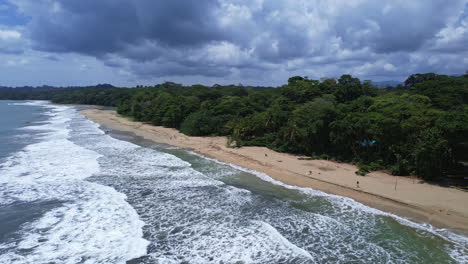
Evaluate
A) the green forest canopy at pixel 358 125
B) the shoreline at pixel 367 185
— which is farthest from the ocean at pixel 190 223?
the green forest canopy at pixel 358 125

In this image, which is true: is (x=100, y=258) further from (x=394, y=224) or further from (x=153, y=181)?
(x=394, y=224)

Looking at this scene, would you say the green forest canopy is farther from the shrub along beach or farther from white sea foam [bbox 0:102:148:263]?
white sea foam [bbox 0:102:148:263]

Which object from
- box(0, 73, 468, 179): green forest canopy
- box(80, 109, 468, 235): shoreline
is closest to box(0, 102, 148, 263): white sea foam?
box(80, 109, 468, 235): shoreline

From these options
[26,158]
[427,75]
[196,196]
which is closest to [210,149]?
[196,196]

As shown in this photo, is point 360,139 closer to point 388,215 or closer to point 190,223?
point 388,215

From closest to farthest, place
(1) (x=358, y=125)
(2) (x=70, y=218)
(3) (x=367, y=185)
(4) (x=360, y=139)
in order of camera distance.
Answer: (2) (x=70, y=218) → (3) (x=367, y=185) → (1) (x=358, y=125) → (4) (x=360, y=139)

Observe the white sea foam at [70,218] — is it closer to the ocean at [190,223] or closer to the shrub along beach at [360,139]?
the ocean at [190,223]

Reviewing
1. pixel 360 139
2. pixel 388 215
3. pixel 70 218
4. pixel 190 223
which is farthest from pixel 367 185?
pixel 70 218
